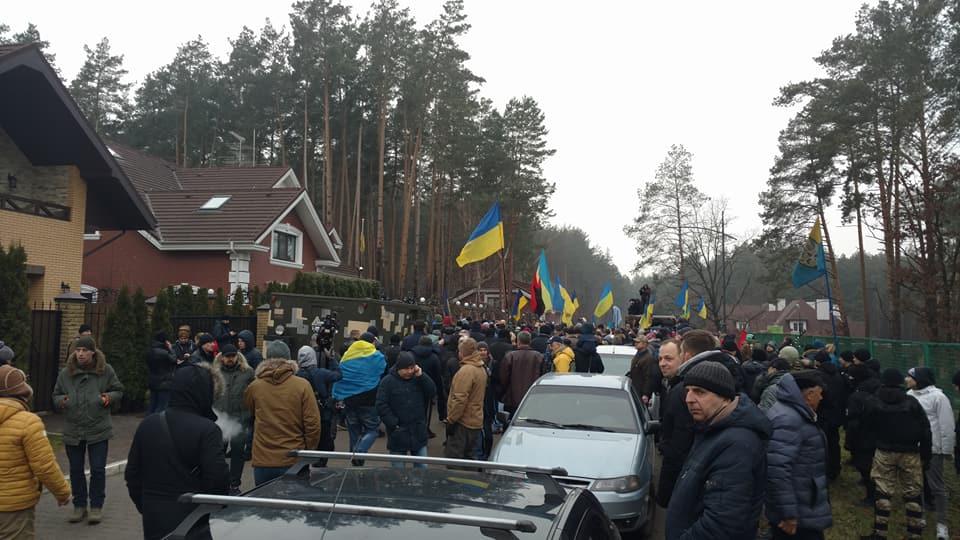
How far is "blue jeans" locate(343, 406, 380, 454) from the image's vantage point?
845 centimetres

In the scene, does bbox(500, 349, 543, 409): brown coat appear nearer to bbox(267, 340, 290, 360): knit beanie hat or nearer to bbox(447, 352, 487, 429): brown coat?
bbox(447, 352, 487, 429): brown coat

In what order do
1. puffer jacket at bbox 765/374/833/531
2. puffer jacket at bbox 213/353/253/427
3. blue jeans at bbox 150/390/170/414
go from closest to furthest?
1. puffer jacket at bbox 765/374/833/531
2. puffer jacket at bbox 213/353/253/427
3. blue jeans at bbox 150/390/170/414

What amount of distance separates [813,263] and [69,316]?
16.4 meters

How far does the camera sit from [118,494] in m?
8.22

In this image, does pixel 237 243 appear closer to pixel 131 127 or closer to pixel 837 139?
pixel 837 139

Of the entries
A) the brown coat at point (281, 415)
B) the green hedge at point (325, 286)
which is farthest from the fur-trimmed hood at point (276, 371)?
the green hedge at point (325, 286)

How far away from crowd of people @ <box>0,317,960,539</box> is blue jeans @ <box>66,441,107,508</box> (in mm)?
18

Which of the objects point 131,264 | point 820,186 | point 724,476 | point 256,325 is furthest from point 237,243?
point 820,186

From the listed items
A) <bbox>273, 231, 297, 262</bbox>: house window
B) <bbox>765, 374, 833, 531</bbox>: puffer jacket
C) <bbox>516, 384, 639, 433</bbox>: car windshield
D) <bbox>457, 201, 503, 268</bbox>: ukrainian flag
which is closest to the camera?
<bbox>765, 374, 833, 531</bbox>: puffer jacket

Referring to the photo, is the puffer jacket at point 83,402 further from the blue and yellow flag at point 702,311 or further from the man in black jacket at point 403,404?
the blue and yellow flag at point 702,311

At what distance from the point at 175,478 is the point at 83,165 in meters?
14.2

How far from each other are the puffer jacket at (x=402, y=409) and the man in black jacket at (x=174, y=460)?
135 inches

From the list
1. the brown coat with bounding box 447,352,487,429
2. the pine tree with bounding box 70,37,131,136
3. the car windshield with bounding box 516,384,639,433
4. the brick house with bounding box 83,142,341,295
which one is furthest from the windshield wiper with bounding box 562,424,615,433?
the pine tree with bounding box 70,37,131,136

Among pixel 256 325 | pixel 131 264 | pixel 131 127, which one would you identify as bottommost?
pixel 256 325
